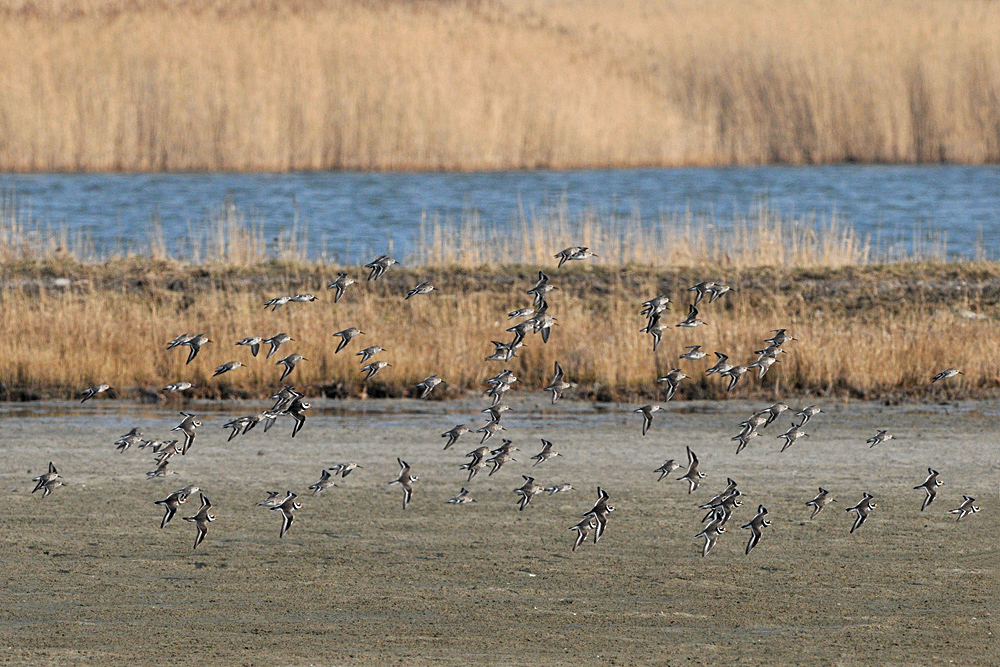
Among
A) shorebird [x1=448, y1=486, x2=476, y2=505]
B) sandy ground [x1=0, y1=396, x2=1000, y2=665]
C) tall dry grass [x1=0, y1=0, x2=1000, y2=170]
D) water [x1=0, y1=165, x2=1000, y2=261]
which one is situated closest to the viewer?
sandy ground [x1=0, y1=396, x2=1000, y2=665]

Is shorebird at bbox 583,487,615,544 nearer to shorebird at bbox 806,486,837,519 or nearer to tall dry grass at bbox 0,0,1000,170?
shorebird at bbox 806,486,837,519

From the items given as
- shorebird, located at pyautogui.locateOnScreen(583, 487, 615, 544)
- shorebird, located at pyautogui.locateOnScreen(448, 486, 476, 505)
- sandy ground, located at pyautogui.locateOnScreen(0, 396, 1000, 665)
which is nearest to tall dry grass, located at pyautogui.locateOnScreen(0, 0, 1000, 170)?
sandy ground, located at pyautogui.locateOnScreen(0, 396, 1000, 665)

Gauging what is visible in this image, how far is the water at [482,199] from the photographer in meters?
24.2

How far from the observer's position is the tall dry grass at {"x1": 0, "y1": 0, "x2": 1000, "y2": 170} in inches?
1160

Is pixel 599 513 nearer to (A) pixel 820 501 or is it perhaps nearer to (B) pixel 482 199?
(A) pixel 820 501

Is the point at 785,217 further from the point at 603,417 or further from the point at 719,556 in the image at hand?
the point at 719,556

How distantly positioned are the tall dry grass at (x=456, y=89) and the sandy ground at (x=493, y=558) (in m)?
18.1

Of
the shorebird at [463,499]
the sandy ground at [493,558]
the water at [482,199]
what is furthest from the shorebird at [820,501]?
the water at [482,199]

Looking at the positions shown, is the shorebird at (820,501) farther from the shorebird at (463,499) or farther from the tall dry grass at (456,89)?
the tall dry grass at (456,89)

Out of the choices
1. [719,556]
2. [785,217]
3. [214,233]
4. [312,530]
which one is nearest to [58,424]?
[312,530]

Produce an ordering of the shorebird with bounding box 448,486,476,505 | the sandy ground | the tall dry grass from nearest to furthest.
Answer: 1. the sandy ground
2. the shorebird with bounding box 448,486,476,505
3. the tall dry grass

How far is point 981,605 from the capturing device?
23.7 feet

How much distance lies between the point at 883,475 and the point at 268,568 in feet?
14.5

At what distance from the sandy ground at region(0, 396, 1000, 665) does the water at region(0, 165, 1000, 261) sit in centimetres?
1045
